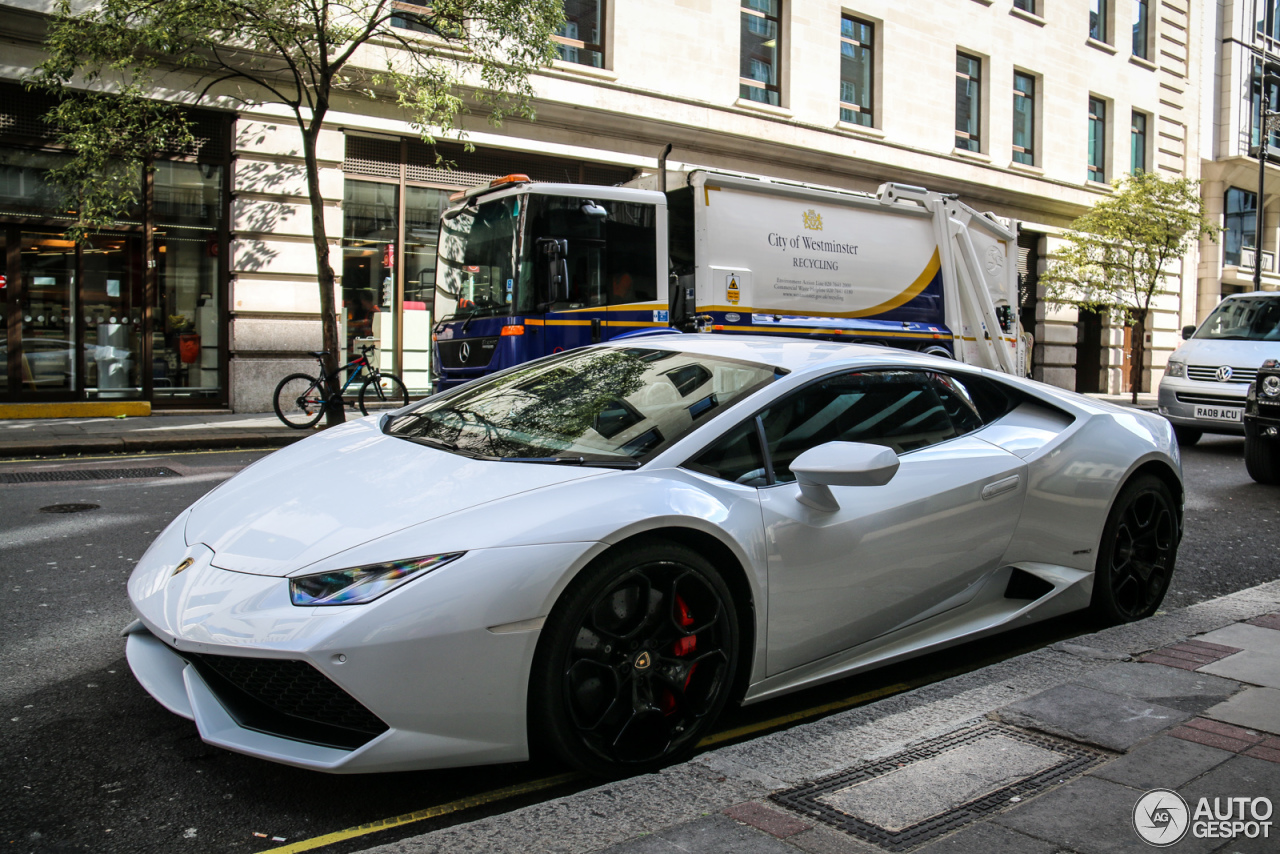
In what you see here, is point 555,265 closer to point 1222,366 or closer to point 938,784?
point 1222,366

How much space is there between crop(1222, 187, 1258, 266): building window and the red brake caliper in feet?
112

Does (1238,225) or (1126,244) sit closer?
(1126,244)

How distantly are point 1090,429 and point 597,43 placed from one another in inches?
604

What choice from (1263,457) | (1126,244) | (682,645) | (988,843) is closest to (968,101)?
(1126,244)

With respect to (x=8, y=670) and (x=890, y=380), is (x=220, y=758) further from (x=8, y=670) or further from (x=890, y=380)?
(x=890, y=380)

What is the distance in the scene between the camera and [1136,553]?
4484 millimetres

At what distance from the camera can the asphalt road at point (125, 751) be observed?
2.52 m

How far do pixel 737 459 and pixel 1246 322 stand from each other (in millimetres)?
12108

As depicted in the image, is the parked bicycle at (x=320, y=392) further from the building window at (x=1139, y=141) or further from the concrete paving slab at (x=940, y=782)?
the building window at (x=1139, y=141)

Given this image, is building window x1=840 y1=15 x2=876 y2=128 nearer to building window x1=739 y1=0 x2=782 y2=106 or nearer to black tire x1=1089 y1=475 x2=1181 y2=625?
building window x1=739 y1=0 x2=782 y2=106

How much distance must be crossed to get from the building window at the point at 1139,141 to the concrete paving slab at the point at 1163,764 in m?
30.2

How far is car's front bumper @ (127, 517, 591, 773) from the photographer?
2.48m

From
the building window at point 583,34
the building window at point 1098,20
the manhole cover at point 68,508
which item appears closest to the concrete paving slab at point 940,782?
the manhole cover at point 68,508

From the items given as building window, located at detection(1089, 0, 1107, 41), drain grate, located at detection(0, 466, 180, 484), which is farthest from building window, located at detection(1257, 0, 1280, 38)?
drain grate, located at detection(0, 466, 180, 484)
